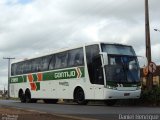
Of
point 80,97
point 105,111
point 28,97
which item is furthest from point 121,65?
point 28,97

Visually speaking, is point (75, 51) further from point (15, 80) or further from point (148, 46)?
point (15, 80)

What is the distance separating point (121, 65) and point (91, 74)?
1731mm

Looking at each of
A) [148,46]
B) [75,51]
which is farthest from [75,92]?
[148,46]

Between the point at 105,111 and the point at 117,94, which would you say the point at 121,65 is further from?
the point at 105,111

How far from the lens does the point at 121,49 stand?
88.2 ft

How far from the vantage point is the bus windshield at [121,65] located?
25.8 meters

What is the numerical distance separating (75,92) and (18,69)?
9995 mm

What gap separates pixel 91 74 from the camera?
88.1 feet

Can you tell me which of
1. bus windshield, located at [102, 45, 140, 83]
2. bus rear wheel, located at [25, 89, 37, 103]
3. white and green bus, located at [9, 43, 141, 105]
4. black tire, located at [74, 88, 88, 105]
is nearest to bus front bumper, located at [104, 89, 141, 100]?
white and green bus, located at [9, 43, 141, 105]

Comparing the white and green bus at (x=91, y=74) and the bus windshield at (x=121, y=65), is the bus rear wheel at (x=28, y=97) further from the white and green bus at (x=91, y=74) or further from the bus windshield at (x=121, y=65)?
the bus windshield at (x=121, y=65)

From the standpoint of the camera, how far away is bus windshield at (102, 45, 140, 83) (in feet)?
84.8

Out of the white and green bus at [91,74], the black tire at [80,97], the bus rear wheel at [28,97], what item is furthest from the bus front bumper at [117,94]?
the bus rear wheel at [28,97]

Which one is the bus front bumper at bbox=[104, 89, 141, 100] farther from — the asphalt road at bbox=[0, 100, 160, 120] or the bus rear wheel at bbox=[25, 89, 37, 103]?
the bus rear wheel at bbox=[25, 89, 37, 103]

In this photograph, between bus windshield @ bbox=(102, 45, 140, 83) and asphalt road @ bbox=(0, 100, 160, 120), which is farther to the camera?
bus windshield @ bbox=(102, 45, 140, 83)
